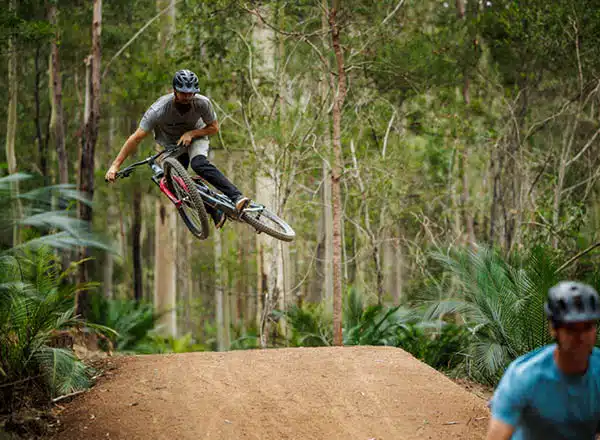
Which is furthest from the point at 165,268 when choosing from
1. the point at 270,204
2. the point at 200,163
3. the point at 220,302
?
the point at 200,163

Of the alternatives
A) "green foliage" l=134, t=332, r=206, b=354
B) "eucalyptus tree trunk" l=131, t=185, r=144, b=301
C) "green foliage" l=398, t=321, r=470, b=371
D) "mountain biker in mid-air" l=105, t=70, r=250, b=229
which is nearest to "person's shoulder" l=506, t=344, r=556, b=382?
"mountain biker in mid-air" l=105, t=70, r=250, b=229

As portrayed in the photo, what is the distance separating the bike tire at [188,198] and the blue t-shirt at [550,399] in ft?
18.8

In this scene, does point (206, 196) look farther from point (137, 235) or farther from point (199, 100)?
point (137, 235)

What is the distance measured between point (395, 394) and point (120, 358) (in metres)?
3.64

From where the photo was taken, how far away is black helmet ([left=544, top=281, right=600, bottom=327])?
274 cm

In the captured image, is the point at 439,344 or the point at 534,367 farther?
the point at 439,344

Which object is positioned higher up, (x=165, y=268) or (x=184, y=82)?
(x=184, y=82)

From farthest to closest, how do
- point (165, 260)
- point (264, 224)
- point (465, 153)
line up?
point (165, 260) < point (465, 153) < point (264, 224)

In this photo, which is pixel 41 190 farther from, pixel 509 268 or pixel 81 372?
pixel 509 268

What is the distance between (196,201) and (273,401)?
7.66 feet

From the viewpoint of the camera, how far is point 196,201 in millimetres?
8312

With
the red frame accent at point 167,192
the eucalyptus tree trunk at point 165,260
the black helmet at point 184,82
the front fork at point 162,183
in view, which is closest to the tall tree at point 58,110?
the eucalyptus tree trunk at point 165,260

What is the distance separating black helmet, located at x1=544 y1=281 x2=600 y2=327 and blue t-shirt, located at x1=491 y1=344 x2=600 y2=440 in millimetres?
223

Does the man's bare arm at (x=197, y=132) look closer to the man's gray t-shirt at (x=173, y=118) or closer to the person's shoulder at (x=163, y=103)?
the man's gray t-shirt at (x=173, y=118)
